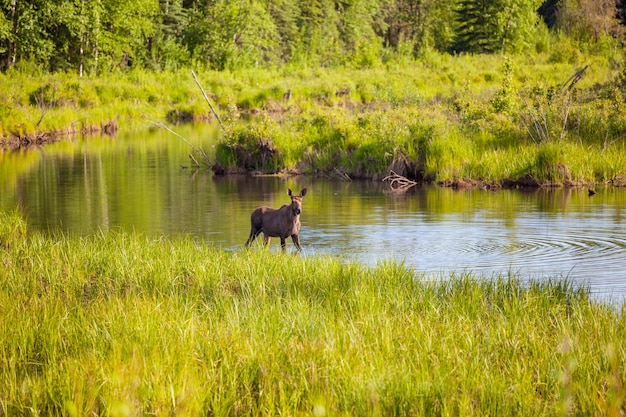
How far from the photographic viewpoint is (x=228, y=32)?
68500 mm

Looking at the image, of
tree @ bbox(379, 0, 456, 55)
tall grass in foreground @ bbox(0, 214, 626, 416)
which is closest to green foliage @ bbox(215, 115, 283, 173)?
tall grass in foreground @ bbox(0, 214, 626, 416)

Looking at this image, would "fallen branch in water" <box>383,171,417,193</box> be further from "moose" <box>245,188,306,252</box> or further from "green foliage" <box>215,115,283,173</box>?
"moose" <box>245,188,306,252</box>

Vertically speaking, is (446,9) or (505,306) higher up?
(446,9)

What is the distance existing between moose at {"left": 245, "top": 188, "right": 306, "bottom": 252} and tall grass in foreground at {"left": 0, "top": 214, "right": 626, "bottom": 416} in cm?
351

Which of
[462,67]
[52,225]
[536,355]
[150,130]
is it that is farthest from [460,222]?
[462,67]

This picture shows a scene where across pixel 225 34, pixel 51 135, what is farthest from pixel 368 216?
pixel 225 34

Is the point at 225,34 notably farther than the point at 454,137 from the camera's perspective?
Yes

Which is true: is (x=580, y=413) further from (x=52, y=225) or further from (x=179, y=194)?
(x=179, y=194)

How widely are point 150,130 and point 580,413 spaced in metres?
43.4

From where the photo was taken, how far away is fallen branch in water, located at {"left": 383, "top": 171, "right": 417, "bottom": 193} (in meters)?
24.4

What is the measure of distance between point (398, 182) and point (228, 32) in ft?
152

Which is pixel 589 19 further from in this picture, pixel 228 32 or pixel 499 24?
pixel 228 32

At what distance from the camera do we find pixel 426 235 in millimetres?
16797

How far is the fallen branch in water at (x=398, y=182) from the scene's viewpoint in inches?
961
